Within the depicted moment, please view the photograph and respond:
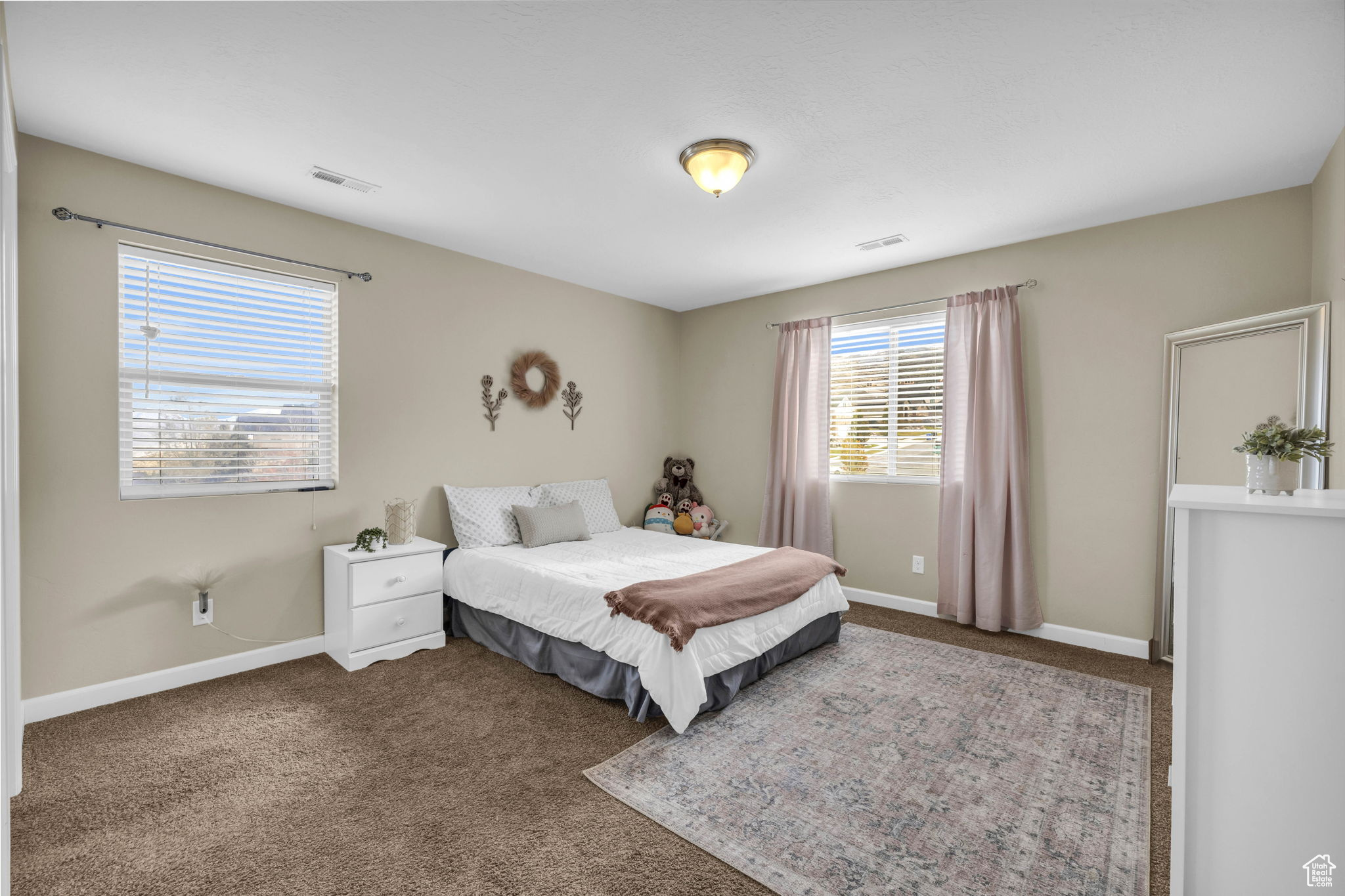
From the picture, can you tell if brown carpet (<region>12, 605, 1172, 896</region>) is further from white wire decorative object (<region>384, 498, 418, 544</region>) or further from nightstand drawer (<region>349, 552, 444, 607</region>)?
white wire decorative object (<region>384, 498, 418, 544</region>)

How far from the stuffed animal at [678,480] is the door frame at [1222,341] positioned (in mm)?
3218

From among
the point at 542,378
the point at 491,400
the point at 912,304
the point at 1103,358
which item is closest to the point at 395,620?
the point at 491,400

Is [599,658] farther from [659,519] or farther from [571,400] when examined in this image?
[571,400]

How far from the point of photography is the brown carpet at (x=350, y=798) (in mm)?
1648

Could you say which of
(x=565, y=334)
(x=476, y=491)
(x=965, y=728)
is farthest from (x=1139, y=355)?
(x=476, y=491)

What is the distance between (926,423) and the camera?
4.19m

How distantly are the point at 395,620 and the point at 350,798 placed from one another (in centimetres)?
134

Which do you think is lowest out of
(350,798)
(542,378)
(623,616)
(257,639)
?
(350,798)

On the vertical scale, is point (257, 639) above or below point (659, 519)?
below

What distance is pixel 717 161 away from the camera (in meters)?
2.50

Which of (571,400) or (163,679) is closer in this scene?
(163,679)

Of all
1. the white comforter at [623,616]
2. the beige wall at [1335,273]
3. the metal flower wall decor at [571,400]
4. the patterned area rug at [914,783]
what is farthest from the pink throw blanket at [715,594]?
the beige wall at [1335,273]

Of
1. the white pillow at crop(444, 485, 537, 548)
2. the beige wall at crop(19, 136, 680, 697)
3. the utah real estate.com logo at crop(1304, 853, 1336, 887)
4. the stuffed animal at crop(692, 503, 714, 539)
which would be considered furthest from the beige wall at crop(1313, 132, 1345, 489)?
the beige wall at crop(19, 136, 680, 697)

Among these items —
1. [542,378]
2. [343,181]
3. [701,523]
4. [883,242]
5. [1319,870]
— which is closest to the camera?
[1319,870]
